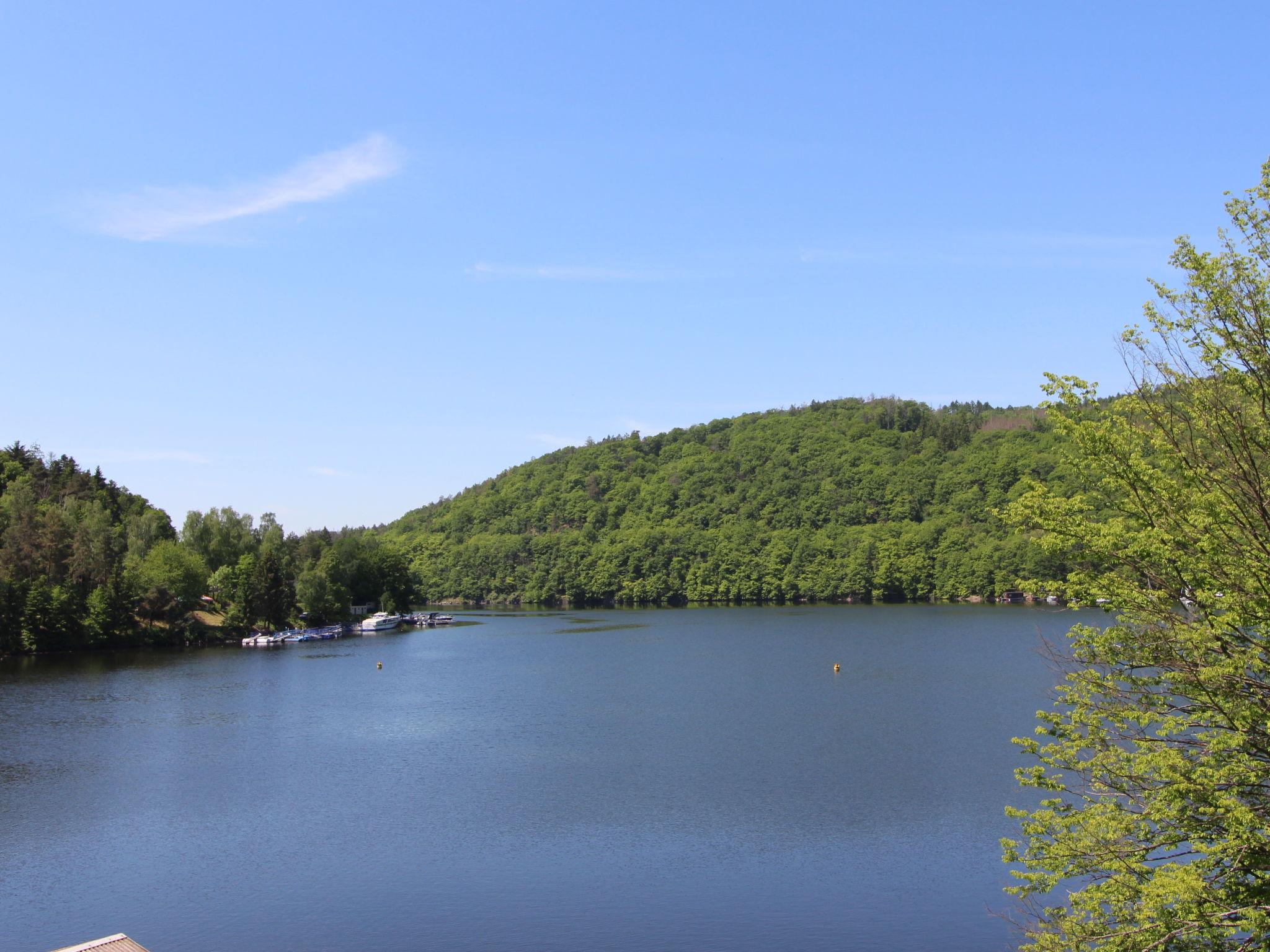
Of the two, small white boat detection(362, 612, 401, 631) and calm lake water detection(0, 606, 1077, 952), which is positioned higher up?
small white boat detection(362, 612, 401, 631)

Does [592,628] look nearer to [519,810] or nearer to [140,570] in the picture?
[140,570]

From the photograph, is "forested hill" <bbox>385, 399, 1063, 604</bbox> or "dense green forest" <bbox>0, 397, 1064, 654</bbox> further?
"forested hill" <bbox>385, 399, 1063, 604</bbox>

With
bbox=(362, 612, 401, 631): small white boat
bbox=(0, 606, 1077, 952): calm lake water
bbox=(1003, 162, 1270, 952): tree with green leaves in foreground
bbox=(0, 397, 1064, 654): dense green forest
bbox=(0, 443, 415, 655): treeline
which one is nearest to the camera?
bbox=(1003, 162, 1270, 952): tree with green leaves in foreground

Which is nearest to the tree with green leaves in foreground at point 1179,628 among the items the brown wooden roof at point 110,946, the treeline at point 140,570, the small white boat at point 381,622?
the brown wooden roof at point 110,946

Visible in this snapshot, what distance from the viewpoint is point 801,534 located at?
164m

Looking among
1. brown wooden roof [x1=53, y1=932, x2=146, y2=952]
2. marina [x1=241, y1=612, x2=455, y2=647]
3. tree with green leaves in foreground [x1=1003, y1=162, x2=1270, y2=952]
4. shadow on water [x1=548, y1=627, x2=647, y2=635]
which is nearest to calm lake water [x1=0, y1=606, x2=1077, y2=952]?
brown wooden roof [x1=53, y1=932, x2=146, y2=952]

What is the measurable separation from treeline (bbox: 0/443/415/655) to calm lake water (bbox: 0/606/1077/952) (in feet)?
60.0

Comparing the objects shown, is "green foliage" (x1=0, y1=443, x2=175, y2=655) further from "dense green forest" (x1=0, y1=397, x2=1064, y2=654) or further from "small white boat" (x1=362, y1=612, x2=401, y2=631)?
"small white boat" (x1=362, y1=612, x2=401, y2=631)

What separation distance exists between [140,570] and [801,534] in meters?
104

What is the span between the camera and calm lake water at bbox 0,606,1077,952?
22.6 meters

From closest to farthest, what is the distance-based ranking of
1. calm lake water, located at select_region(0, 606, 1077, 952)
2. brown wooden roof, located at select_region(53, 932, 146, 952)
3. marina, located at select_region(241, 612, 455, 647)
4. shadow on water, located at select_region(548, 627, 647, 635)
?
brown wooden roof, located at select_region(53, 932, 146, 952), calm lake water, located at select_region(0, 606, 1077, 952), marina, located at select_region(241, 612, 455, 647), shadow on water, located at select_region(548, 627, 647, 635)

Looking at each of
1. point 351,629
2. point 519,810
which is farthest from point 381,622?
point 519,810

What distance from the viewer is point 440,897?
24281 mm

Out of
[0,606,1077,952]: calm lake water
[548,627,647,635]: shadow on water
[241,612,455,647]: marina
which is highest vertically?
[241,612,455,647]: marina
